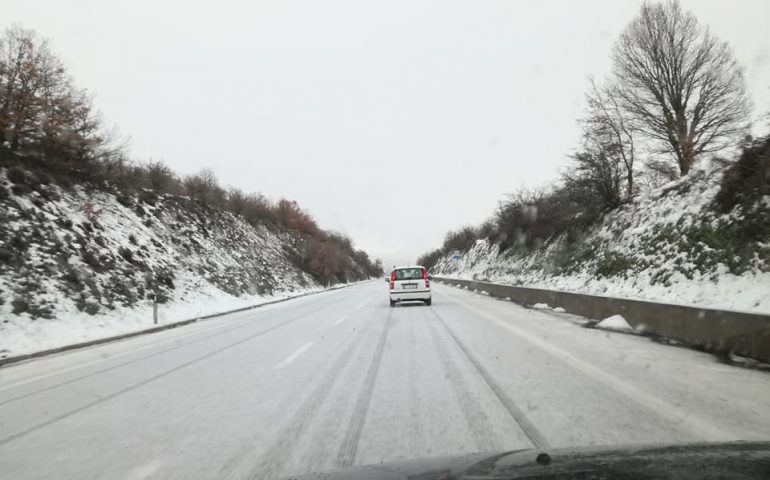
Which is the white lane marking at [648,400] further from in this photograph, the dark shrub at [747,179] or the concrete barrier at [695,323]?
the dark shrub at [747,179]

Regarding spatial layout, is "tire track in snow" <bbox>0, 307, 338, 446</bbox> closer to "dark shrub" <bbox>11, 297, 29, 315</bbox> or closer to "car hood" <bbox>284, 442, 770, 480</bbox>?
"car hood" <bbox>284, 442, 770, 480</bbox>

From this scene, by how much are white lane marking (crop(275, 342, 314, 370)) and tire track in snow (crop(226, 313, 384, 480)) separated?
159cm

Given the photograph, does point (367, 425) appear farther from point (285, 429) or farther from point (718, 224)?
point (718, 224)

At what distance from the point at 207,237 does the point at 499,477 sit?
112 feet

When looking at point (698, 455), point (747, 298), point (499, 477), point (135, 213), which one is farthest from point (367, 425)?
point (135, 213)

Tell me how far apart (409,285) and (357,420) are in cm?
1584

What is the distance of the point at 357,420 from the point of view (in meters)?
4.38

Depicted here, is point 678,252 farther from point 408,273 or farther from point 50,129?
point 50,129

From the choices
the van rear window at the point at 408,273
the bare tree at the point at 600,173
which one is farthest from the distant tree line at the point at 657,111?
the van rear window at the point at 408,273

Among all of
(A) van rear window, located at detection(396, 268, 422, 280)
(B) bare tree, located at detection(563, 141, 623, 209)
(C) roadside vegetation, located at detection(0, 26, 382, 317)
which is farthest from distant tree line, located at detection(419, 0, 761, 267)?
(C) roadside vegetation, located at detection(0, 26, 382, 317)

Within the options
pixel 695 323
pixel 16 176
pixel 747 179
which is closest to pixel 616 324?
pixel 695 323

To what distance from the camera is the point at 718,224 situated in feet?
50.6

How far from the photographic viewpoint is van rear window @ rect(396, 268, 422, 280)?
66.9 ft

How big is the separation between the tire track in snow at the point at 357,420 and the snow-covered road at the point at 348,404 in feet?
0.05
